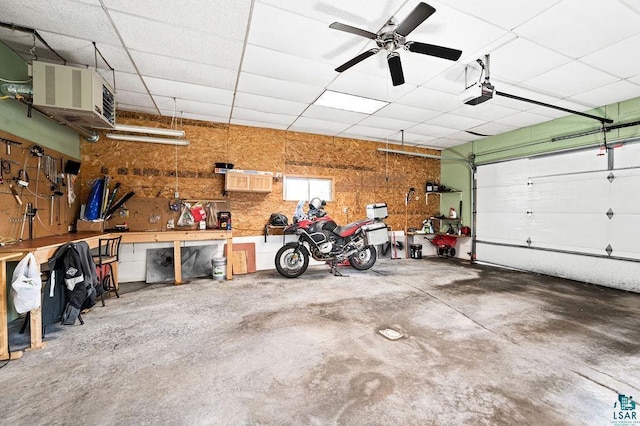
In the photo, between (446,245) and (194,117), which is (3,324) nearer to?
(194,117)

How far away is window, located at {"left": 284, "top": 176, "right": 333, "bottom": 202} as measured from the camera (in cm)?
603

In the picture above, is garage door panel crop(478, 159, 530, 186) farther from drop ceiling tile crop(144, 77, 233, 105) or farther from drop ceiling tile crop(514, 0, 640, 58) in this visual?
drop ceiling tile crop(144, 77, 233, 105)

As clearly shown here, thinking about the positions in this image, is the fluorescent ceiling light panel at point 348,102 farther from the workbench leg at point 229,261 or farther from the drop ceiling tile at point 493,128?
the workbench leg at point 229,261

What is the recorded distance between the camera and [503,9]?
91.4 inches

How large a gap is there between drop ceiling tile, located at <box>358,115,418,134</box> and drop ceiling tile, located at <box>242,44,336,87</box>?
1793mm

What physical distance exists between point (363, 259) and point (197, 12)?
15.4 ft

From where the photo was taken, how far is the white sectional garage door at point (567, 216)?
14.0 ft

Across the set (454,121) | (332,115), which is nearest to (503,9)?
(332,115)

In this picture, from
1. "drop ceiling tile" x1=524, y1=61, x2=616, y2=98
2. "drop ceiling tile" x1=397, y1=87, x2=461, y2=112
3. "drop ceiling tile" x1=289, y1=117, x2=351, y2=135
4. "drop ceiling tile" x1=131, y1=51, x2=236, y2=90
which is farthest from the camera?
"drop ceiling tile" x1=289, y1=117, x2=351, y2=135

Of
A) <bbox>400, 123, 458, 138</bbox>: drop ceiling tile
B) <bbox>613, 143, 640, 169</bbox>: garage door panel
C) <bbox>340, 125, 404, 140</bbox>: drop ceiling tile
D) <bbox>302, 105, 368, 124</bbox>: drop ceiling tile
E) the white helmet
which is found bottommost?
the white helmet

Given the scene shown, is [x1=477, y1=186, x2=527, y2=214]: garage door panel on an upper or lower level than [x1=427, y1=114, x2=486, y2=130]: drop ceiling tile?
lower

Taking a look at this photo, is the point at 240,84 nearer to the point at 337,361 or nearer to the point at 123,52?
the point at 123,52

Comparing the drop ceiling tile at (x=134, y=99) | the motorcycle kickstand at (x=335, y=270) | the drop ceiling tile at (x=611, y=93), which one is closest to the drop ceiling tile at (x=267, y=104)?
the drop ceiling tile at (x=134, y=99)

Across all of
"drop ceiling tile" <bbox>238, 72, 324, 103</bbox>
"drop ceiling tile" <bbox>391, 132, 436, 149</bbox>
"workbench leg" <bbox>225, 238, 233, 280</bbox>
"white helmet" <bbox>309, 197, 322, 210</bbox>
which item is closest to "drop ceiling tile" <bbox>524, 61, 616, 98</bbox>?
"drop ceiling tile" <bbox>391, 132, 436, 149</bbox>
